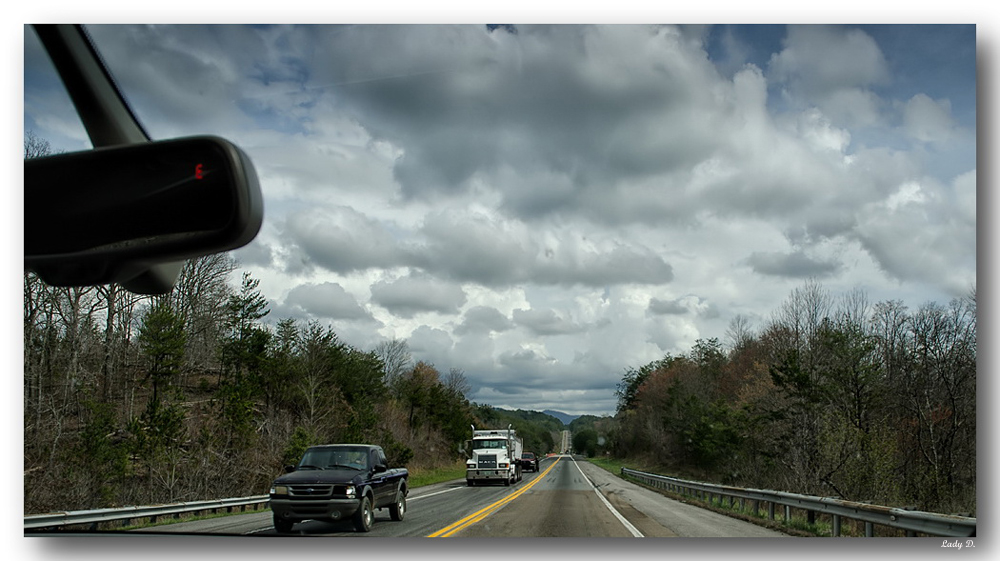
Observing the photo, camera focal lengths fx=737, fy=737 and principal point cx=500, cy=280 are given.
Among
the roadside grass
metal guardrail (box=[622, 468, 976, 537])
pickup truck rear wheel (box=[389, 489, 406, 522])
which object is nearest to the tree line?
metal guardrail (box=[622, 468, 976, 537])

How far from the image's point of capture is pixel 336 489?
13.3 metres

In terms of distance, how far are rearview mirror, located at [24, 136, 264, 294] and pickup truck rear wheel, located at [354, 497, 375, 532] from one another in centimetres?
1147

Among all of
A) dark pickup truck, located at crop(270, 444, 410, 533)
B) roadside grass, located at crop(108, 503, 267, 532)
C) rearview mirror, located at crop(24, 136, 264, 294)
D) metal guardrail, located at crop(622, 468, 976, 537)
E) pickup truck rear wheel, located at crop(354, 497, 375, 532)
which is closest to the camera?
rearview mirror, located at crop(24, 136, 264, 294)

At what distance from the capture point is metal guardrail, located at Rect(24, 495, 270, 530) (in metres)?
10.6

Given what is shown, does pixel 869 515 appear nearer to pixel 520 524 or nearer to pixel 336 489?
pixel 520 524

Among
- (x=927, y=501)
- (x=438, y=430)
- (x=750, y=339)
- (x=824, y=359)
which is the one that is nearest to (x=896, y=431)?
(x=927, y=501)

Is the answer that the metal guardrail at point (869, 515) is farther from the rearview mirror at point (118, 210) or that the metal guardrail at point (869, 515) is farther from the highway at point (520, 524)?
the rearview mirror at point (118, 210)

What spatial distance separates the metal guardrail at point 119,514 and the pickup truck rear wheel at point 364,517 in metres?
3.55

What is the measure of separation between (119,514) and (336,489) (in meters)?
3.50

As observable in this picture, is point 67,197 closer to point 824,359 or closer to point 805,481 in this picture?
point 805,481

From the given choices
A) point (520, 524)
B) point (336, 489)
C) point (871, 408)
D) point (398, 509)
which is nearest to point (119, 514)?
point (336, 489)

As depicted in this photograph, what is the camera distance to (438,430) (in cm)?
2914

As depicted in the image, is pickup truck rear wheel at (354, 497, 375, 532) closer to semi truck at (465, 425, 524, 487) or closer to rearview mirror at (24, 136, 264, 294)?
rearview mirror at (24, 136, 264, 294)

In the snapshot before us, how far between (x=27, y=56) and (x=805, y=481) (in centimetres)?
1802
